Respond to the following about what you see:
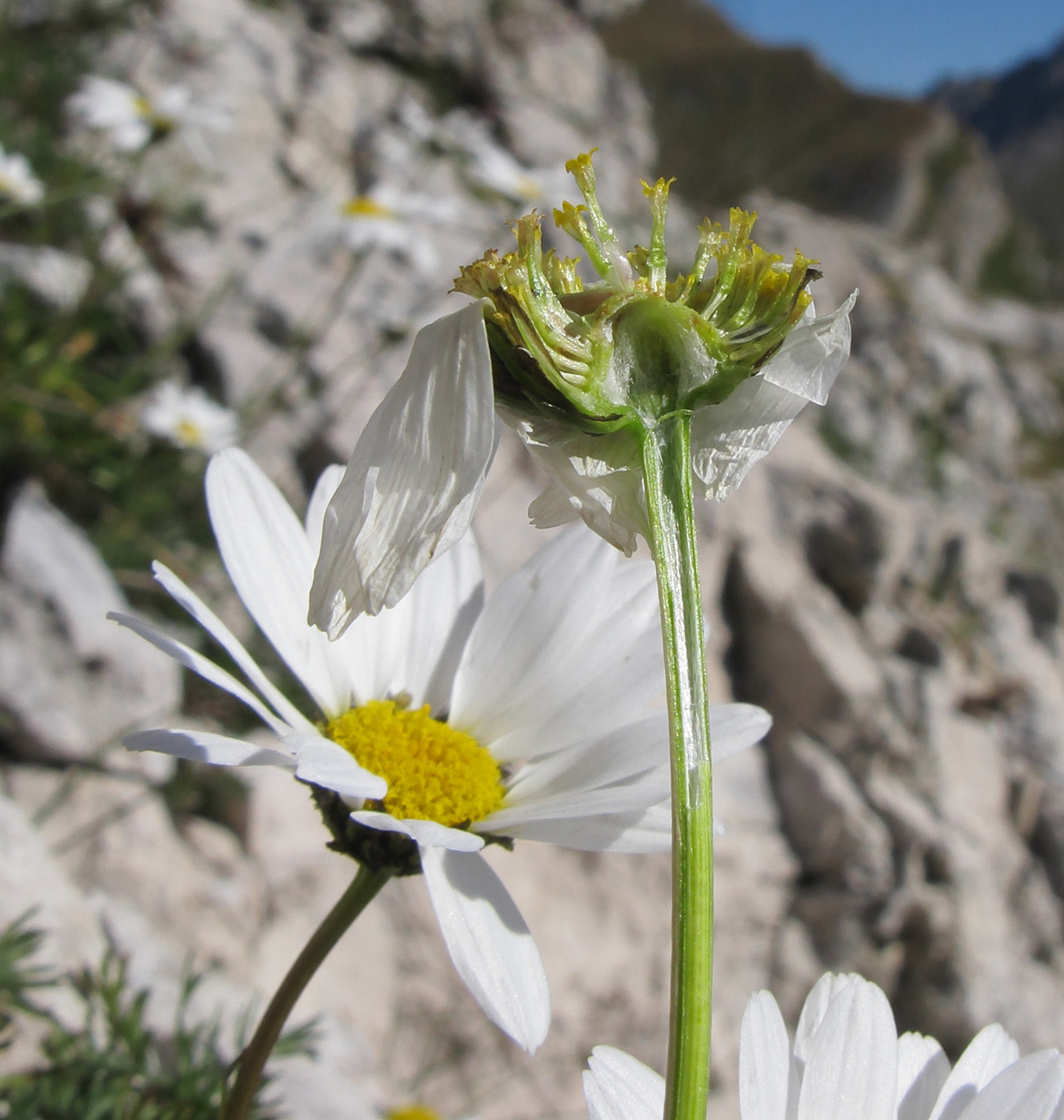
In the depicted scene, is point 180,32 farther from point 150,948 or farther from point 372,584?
point 372,584

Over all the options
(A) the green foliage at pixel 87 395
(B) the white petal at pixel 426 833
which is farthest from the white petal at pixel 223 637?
(A) the green foliage at pixel 87 395

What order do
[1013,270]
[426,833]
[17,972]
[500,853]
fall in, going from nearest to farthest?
[426,833]
[17,972]
[500,853]
[1013,270]

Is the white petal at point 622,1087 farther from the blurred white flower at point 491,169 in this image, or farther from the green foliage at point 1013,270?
the green foliage at point 1013,270

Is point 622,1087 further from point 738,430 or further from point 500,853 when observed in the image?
point 500,853

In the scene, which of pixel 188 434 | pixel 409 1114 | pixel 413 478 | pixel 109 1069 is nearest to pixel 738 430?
pixel 413 478

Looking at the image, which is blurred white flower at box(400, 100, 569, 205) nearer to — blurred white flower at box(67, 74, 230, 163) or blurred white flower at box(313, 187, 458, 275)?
blurred white flower at box(313, 187, 458, 275)

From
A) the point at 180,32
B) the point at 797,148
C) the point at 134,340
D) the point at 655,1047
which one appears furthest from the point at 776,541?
the point at 797,148
